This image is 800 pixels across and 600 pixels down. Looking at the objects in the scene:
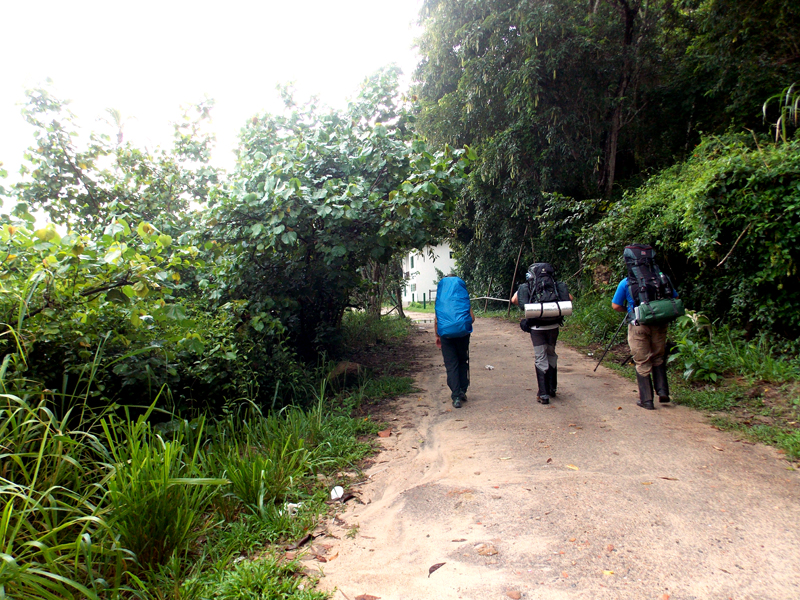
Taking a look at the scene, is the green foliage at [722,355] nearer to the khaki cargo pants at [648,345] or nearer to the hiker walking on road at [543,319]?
the khaki cargo pants at [648,345]

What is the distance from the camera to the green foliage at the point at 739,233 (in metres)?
5.60

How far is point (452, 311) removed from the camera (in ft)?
19.6

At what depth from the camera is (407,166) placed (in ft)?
22.1

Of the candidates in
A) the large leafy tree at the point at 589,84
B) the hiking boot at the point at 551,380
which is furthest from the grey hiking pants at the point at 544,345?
the large leafy tree at the point at 589,84

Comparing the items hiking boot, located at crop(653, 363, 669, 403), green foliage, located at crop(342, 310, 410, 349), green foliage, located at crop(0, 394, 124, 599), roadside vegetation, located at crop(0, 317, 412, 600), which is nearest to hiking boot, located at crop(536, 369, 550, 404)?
hiking boot, located at crop(653, 363, 669, 403)

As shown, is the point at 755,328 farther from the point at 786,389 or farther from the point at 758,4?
the point at 758,4

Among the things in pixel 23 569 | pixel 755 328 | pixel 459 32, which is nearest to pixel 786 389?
pixel 755 328

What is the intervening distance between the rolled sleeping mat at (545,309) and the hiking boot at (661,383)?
1.19m

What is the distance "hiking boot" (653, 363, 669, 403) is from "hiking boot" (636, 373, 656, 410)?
109mm

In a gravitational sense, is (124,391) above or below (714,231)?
below

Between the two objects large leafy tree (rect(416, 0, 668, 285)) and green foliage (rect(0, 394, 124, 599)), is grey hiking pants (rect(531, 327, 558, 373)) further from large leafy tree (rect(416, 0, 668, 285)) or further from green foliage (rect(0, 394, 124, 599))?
large leafy tree (rect(416, 0, 668, 285))

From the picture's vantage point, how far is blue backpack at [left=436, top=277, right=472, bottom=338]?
5.93 meters

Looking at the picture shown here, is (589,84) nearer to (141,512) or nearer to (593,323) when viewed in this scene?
(593,323)

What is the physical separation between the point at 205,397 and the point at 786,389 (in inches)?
243
